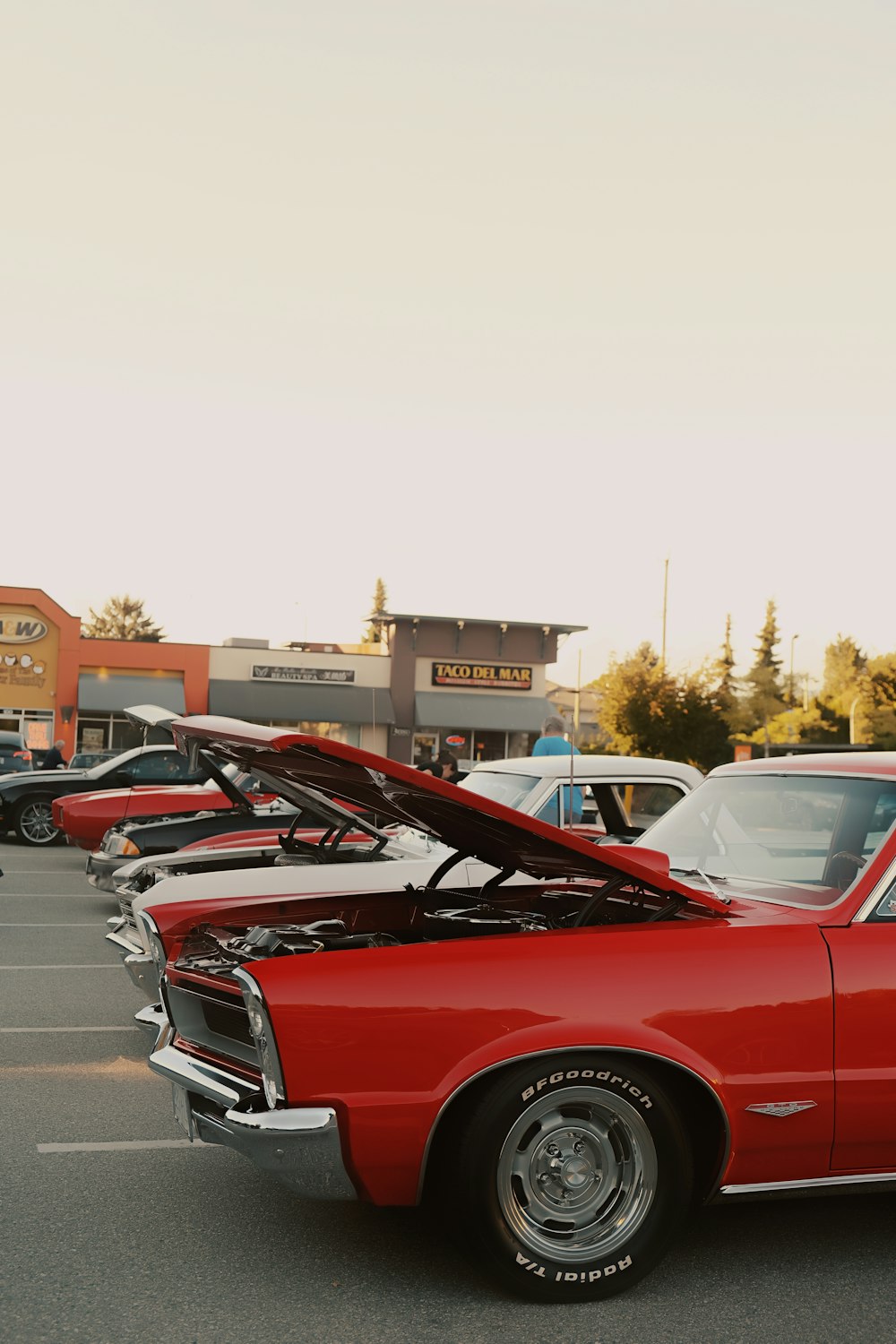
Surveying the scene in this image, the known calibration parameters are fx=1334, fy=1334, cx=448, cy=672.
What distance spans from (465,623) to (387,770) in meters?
50.3

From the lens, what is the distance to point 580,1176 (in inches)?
152

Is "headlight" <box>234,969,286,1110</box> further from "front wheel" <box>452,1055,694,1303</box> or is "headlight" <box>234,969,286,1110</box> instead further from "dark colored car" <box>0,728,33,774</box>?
"dark colored car" <box>0,728,33,774</box>

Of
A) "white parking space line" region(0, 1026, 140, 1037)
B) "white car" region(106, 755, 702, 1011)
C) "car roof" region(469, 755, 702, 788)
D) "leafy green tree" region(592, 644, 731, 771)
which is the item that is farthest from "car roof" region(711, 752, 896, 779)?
"leafy green tree" region(592, 644, 731, 771)

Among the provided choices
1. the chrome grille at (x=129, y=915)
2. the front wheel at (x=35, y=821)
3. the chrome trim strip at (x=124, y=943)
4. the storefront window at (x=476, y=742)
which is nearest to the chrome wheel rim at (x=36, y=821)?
the front wheel at (x=35, y=821)

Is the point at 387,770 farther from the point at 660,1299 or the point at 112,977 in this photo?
the point at 112,977

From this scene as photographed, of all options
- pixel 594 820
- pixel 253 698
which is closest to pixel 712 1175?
pixel 594 820

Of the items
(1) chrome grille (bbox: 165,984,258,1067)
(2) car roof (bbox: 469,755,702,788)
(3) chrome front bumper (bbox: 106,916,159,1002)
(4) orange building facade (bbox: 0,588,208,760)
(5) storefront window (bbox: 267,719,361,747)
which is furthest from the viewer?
(5) storefront window (bbox: 267,719,361,747)

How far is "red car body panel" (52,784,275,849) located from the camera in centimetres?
1508

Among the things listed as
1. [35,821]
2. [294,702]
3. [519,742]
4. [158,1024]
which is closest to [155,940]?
[158,1024]

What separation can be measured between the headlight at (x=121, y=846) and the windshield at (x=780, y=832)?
7.49 meters

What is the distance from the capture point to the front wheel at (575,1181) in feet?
12.2

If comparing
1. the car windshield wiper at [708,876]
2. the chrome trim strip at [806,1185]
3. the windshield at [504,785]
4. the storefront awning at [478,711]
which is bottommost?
the chrome trim strip at [806,1185]

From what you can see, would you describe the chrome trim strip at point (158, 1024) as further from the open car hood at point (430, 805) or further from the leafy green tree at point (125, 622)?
the leafy green tree at point (125, 622)

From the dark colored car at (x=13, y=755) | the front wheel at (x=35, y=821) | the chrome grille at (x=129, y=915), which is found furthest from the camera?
the dark colored car at (x=13, y=755)
